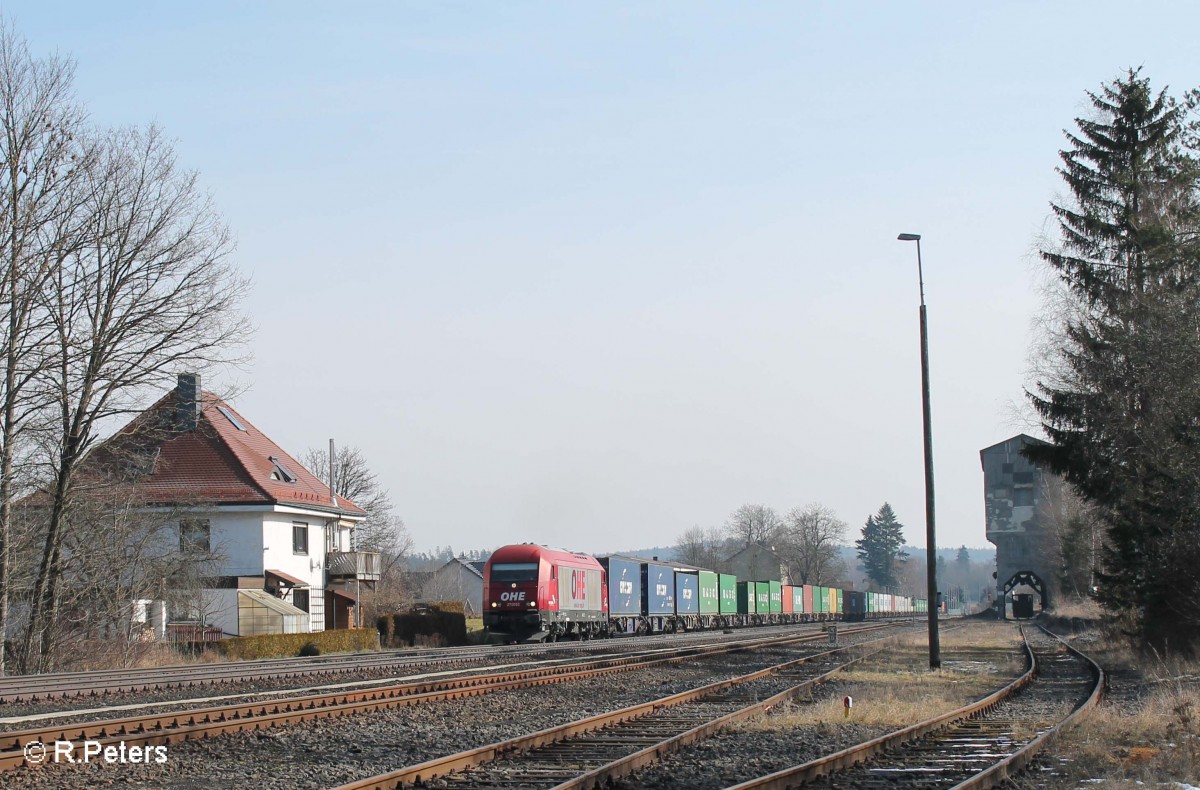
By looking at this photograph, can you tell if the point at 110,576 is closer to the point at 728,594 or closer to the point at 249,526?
the point at 249,526

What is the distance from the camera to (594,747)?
11.5 m

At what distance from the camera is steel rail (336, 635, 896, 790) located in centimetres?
885

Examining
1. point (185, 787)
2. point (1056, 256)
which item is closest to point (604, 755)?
point (185, 787)

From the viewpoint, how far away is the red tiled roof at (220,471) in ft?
140

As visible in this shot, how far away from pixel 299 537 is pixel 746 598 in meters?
29.3

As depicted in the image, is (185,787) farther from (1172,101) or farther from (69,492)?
(1172,101)

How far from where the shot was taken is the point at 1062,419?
27672mm

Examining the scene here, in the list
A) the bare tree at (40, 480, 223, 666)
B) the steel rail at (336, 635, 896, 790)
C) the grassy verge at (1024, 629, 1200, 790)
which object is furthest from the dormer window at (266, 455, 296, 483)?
the grassy verge at (1024, 629, 1200, 790)

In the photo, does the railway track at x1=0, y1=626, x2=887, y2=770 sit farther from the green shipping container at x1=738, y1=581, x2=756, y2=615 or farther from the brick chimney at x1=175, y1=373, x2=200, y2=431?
the green shipping container at x1=738, y1=581, x2=756, y2=615

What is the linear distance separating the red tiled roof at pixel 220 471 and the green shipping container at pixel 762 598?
92.4ft

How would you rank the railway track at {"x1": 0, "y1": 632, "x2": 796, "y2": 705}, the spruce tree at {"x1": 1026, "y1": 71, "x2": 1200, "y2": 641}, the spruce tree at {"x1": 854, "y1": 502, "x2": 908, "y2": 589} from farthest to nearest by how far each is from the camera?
the spruce tree at {"x1": 854, "y1": 502, "x2": 908, "y2": 589}, the spruce tree at {"x1": 1026, "y1": 71, "x2": 1200, "y2": 641}, the railway track at {"x1": 0, "y1": 632, "x2": 796, "y2": 705}

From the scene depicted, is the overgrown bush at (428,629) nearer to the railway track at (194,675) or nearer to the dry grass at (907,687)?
the railway track at (194,675)

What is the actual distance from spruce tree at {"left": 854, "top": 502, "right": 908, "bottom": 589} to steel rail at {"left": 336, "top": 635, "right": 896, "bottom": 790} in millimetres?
164165

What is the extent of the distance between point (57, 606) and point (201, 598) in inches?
409
